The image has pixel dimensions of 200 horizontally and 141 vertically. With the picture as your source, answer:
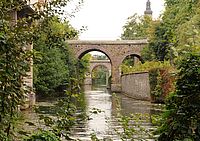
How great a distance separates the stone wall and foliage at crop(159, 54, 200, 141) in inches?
1010

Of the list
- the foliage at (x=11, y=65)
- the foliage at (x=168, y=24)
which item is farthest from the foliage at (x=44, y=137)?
the foliage at (x=168, y=24)

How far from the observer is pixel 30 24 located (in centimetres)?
441

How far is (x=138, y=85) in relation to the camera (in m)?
34.5

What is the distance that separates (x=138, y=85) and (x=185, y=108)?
101 feet

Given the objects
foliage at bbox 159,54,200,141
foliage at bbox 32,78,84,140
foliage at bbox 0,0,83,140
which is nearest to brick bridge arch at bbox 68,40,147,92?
foliage at bbox 32,78,84,140

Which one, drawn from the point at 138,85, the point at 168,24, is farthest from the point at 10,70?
the point at 168,24

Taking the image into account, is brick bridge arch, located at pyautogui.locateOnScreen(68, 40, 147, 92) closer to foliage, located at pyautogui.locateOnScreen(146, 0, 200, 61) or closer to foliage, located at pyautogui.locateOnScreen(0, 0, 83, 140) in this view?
foliage, located at pyautogui.locateOnScreen(146, 0, 200, 61)

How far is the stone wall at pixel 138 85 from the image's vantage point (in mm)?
30531

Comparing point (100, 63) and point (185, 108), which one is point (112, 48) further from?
point (185, 108)

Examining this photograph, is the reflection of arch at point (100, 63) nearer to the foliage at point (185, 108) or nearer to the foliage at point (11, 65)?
the foliage at point (185, 108)

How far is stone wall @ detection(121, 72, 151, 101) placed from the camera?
100 feet

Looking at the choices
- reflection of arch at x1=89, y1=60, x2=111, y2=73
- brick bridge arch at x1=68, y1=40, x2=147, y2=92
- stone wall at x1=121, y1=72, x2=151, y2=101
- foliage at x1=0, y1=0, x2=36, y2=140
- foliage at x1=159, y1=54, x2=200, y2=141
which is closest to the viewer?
foliage at x1=0, y1=0, x2=36, y2=140

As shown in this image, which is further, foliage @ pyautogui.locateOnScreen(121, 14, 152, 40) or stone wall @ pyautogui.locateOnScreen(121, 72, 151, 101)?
foliage @ pyautogui.locateOnScreen(121, 14, 152, 40)

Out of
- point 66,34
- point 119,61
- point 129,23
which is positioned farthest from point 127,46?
point 66,34
